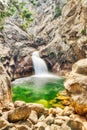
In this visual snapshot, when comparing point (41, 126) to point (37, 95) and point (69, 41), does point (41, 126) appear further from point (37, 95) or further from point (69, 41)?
point (69, 41)

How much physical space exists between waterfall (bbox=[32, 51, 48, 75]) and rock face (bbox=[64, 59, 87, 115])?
1398 inches

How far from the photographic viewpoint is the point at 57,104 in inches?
1078

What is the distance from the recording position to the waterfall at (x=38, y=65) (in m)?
56.7

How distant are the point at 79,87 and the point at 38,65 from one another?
38.3 meters

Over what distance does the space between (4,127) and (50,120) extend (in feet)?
8.96

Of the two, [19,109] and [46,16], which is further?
[46,16]

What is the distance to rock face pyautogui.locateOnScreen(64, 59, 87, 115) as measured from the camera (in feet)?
63.5

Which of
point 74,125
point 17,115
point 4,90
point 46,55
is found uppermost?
point 46,55

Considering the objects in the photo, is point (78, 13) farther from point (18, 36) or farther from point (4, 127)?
point (4, 127)

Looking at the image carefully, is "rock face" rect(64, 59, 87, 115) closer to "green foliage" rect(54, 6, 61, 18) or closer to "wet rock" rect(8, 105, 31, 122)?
"wet rock" rect(8, 105, 31, 122)

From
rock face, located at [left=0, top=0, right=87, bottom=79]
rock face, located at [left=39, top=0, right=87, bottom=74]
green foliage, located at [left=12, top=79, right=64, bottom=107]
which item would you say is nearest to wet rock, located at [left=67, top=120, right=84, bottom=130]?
green foliage, located at [left=12, top=79, right=64, bottom=107]

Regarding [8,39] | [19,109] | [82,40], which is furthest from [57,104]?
[8,39]

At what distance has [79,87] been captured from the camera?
65.5 ft

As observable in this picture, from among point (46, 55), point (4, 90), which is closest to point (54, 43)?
point (46, 55)
